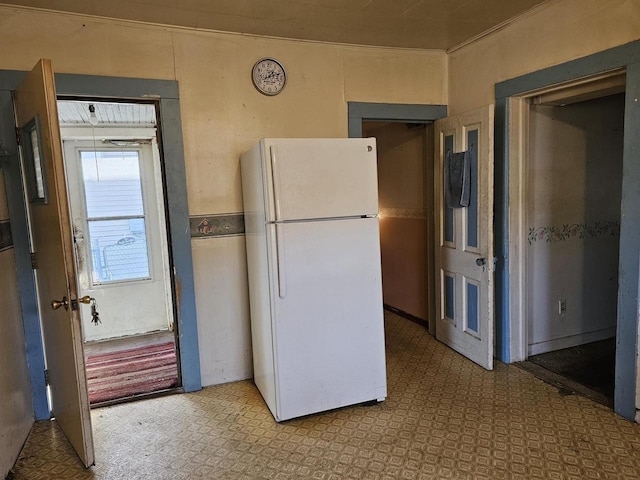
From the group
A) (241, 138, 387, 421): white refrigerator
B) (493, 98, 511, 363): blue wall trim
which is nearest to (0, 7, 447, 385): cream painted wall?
(241, 138, 387, 421): white refrigerator

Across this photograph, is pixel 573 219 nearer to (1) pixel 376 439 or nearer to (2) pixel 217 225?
(1) pixel 376 439

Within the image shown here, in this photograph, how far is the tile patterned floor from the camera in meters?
2.04

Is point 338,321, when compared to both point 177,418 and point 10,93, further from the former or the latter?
point 10,93

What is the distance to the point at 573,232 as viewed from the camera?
11.0 feet

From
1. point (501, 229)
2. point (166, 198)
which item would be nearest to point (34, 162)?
point (166, 198)

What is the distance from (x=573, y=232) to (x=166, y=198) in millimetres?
3071

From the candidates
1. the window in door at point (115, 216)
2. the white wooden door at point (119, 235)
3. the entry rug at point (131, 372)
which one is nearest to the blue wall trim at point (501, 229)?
the entry rug at point (131, 372)

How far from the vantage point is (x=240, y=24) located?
8.86ft

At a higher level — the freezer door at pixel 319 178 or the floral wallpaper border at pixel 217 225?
the freezer door at pixel 319 178

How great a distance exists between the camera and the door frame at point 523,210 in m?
2.21

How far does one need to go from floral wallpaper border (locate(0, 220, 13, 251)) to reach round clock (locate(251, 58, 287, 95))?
68.0 inches

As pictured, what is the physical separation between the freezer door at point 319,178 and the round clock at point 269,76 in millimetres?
835

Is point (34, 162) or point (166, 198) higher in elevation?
point (34, 162)

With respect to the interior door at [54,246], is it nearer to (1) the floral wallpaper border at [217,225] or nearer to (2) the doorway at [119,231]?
(1) the floral wallpaper border at [217,225]
